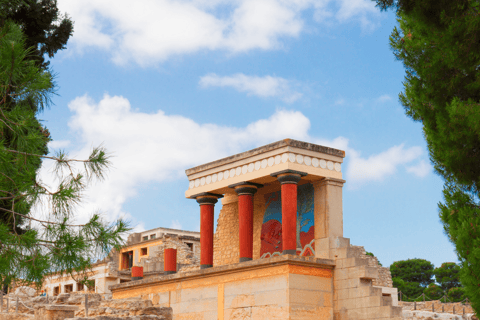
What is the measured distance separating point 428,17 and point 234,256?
1268 centimetres

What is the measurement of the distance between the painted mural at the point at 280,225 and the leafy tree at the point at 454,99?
28.2 ft

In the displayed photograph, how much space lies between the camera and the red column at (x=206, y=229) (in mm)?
18141

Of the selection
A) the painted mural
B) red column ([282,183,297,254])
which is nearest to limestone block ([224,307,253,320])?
red column ([282,183,297,254])

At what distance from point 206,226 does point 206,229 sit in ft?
0.31

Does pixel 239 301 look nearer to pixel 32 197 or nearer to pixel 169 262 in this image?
pixel 169 262

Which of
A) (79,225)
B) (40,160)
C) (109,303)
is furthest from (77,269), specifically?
(109,303)

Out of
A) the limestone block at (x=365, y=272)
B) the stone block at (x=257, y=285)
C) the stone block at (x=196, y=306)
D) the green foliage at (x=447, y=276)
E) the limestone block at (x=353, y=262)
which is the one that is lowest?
the stone block at (x=196, y=306)

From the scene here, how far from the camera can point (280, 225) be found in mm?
17922

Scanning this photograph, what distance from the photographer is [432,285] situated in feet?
152

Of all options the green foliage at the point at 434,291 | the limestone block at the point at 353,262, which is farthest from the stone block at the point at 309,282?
the green foliage at the point at 434,291

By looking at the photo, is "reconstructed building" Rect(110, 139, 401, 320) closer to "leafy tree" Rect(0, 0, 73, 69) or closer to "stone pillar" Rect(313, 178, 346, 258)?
"stone pillar" Rect(313, 178, 346, 258)

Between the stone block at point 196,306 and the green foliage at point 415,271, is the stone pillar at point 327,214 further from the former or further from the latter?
the green foliage at point 415,271

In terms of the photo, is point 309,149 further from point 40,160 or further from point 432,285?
point 432,285

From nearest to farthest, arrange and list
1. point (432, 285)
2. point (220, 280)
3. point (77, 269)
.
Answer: point (77, 269)
point (220, 280)
point (432, 285)
